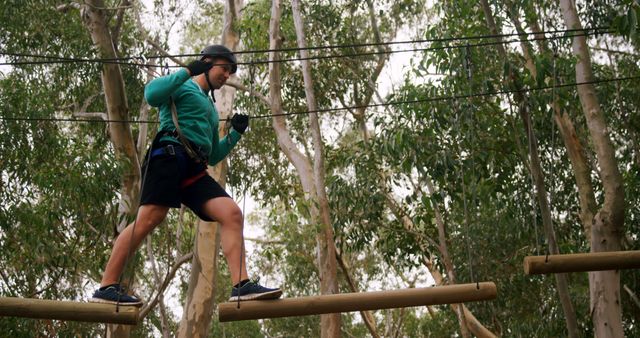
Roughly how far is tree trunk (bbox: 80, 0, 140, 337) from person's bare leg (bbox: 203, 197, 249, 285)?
578 cm

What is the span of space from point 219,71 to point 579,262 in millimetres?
1911

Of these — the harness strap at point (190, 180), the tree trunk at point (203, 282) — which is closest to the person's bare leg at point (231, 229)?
the harness strap at point (190, 180)

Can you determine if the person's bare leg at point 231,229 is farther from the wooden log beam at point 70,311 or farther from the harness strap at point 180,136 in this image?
the wooden log beam at point 70,311

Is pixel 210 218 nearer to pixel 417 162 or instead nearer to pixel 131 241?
pixel 131 241

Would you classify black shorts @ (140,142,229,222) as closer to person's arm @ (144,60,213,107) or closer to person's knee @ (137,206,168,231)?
person's knee @ (137,206,168,231)

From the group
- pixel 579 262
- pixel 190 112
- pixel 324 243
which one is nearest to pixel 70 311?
pixel 190 112

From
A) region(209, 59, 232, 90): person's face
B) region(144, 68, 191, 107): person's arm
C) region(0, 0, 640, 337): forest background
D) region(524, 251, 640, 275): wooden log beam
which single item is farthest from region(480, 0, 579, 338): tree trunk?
region(144, 68, 191, 107): person's arm

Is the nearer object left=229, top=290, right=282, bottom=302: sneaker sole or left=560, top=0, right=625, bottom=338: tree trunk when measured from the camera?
left=229, top=290, right=282, bottom=302: sneaker sole

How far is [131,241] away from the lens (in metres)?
4.31

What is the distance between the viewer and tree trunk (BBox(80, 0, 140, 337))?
9.98 m

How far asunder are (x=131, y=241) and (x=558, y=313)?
7.47 m

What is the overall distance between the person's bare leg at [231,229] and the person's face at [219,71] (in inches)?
21.2

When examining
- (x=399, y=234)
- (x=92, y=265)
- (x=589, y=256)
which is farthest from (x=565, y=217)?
(x=589, y=256)

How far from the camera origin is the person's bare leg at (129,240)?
4.32m
